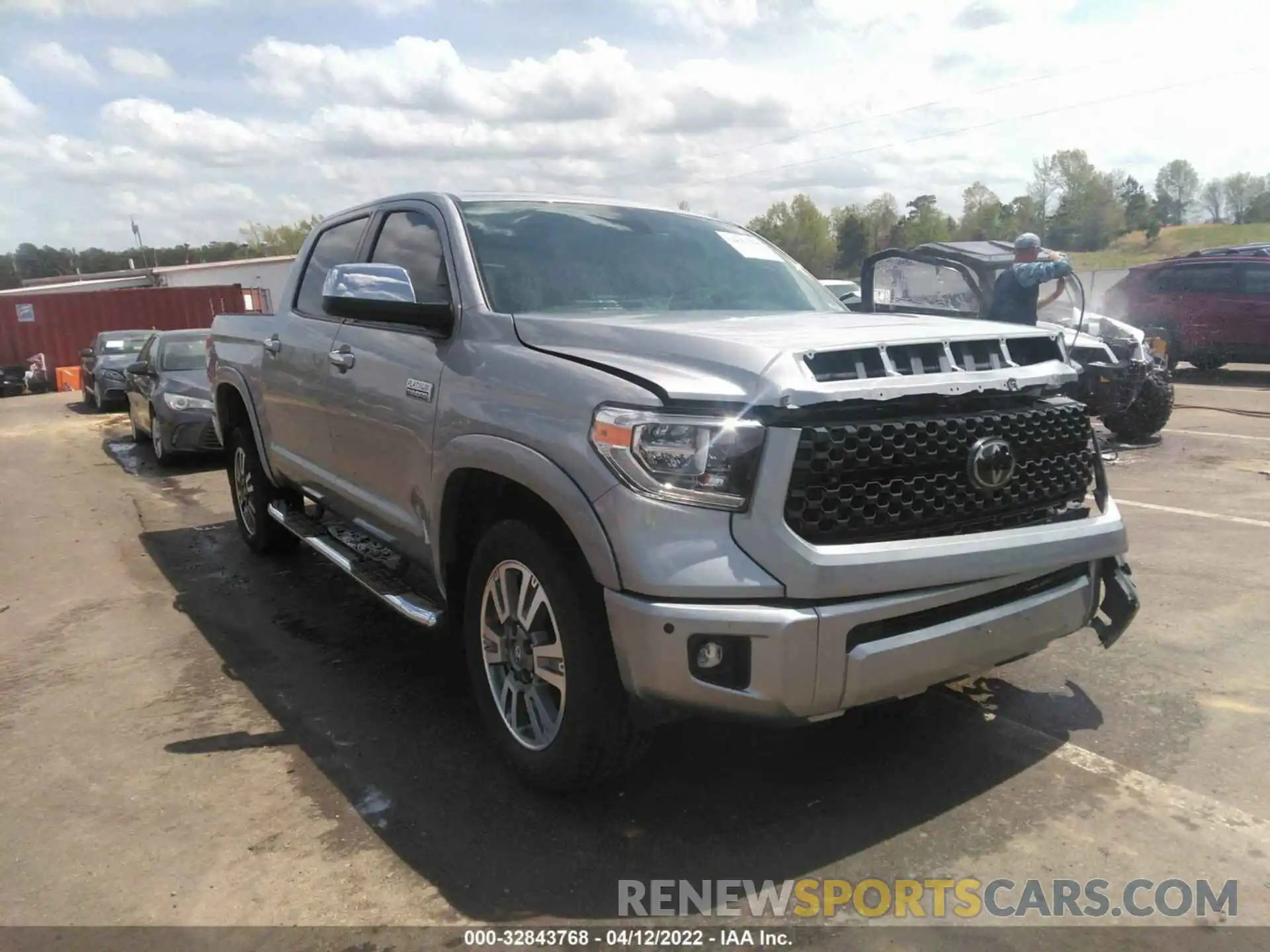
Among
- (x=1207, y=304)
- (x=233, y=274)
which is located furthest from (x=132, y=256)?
(x=1207, y=304)

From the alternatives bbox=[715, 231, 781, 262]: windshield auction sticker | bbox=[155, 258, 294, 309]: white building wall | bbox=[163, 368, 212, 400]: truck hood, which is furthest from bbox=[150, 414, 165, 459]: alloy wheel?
bbox=[155, 258, 294, 309]: white building wall

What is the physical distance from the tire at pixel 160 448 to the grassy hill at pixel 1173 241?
58.0 meters

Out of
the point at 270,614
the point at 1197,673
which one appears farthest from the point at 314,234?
the point at 1197,673

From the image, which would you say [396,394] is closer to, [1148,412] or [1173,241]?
[1148,412]

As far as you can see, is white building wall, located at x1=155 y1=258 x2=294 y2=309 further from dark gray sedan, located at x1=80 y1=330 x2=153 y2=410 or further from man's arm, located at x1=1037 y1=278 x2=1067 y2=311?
man's arm, located at x1=1037 y1=278 x2=1067 y2=311

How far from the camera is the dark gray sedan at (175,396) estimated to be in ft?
33.9

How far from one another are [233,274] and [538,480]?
168ft

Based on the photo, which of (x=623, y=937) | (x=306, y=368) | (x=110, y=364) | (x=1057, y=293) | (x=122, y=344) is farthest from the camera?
(x=122, y=344)

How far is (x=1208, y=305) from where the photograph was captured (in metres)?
15.1

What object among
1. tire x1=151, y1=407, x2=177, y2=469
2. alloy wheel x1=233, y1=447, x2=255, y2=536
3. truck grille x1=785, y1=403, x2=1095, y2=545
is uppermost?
truck grille x1=785, y1=403, x2=1095, y2=545

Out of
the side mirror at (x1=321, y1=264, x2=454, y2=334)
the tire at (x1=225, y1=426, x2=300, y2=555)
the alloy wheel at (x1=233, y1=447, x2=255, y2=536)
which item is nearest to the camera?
the side mirror at (x1=321, y1=264, x2=454, y2=334)

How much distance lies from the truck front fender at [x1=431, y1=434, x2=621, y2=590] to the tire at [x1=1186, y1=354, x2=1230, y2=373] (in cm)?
1527

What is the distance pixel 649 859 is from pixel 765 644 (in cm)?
80

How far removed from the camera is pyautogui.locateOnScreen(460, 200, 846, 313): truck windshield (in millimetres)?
3742
